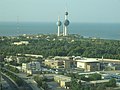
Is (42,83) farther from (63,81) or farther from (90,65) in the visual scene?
(90,65)

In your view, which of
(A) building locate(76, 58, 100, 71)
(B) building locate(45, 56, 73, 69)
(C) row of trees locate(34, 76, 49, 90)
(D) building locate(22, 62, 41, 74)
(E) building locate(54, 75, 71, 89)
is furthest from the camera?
(B) building locate(45, 56, 73, 69)

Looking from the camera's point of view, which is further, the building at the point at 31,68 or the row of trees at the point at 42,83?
the building at the point at 31,68

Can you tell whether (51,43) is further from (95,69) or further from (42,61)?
(95,69)

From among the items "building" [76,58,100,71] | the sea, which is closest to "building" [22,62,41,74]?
"building" [76,58,100,71]

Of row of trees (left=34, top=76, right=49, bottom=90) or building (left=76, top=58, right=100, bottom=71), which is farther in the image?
building (left=76, top=58, right=100, bottom=71)

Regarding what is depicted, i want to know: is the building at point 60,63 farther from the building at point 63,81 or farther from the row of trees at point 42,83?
the row of trees at point 42,83

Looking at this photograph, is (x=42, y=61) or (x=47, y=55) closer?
(x=42, y=61)

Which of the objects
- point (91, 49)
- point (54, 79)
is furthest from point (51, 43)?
point (54, 79)

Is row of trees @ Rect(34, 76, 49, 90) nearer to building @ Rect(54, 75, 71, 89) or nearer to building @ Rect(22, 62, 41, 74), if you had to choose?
building @ Rect(54, 75, 71, 89)

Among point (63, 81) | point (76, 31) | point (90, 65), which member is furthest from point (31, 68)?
point (76, 31)

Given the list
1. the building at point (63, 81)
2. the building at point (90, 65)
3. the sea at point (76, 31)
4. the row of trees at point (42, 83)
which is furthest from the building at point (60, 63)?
the sea at point (76, 31)

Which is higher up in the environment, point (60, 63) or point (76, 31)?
point (76, 31)
